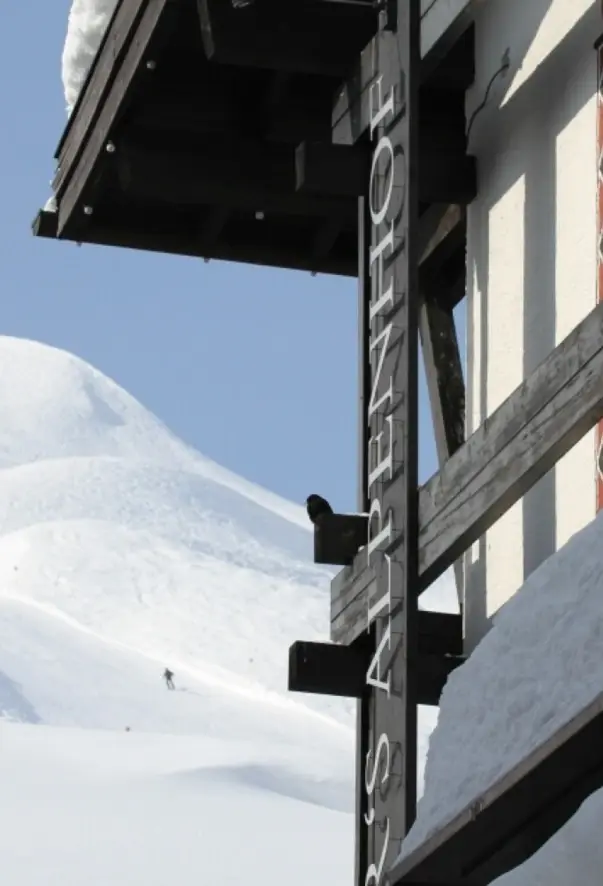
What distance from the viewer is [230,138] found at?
8.28 metres

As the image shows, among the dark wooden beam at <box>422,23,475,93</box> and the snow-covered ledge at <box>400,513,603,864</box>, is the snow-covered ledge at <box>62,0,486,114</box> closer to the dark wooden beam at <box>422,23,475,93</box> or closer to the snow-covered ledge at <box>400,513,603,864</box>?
the dark wooden beam at <box>422,23,475,93</box>

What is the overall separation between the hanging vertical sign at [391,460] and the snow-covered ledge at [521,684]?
184cm

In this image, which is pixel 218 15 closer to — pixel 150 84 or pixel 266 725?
pixel 150 84

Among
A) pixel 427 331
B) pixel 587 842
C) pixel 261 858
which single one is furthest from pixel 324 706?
pixel 587 842

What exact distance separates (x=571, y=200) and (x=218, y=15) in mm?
1149

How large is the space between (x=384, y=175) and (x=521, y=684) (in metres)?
2.97

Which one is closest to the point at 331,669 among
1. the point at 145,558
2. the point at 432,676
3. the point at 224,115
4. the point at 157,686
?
the point at 432,676

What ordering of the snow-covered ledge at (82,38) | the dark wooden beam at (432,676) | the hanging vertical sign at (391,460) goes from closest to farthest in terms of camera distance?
the hanging vertical sign at (391,460), the dark wooden beam at (432,676), the snow-covered ledge at (82,38)

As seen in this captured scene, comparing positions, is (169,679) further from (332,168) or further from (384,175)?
(384,175)

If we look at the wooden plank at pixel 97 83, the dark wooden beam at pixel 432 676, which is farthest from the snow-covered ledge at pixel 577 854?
the wooden plank at pixel 97 83

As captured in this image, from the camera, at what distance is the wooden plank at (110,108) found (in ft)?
24.5

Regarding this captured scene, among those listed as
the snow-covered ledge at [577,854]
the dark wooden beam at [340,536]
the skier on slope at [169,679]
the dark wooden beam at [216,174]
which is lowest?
the skier on slope at [169,679]

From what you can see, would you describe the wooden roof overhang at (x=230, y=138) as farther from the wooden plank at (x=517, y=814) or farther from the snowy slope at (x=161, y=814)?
the snowy slope at (x=161, y=814)

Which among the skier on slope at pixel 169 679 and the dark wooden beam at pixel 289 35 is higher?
the dark wooden beam at pixel 289 35
